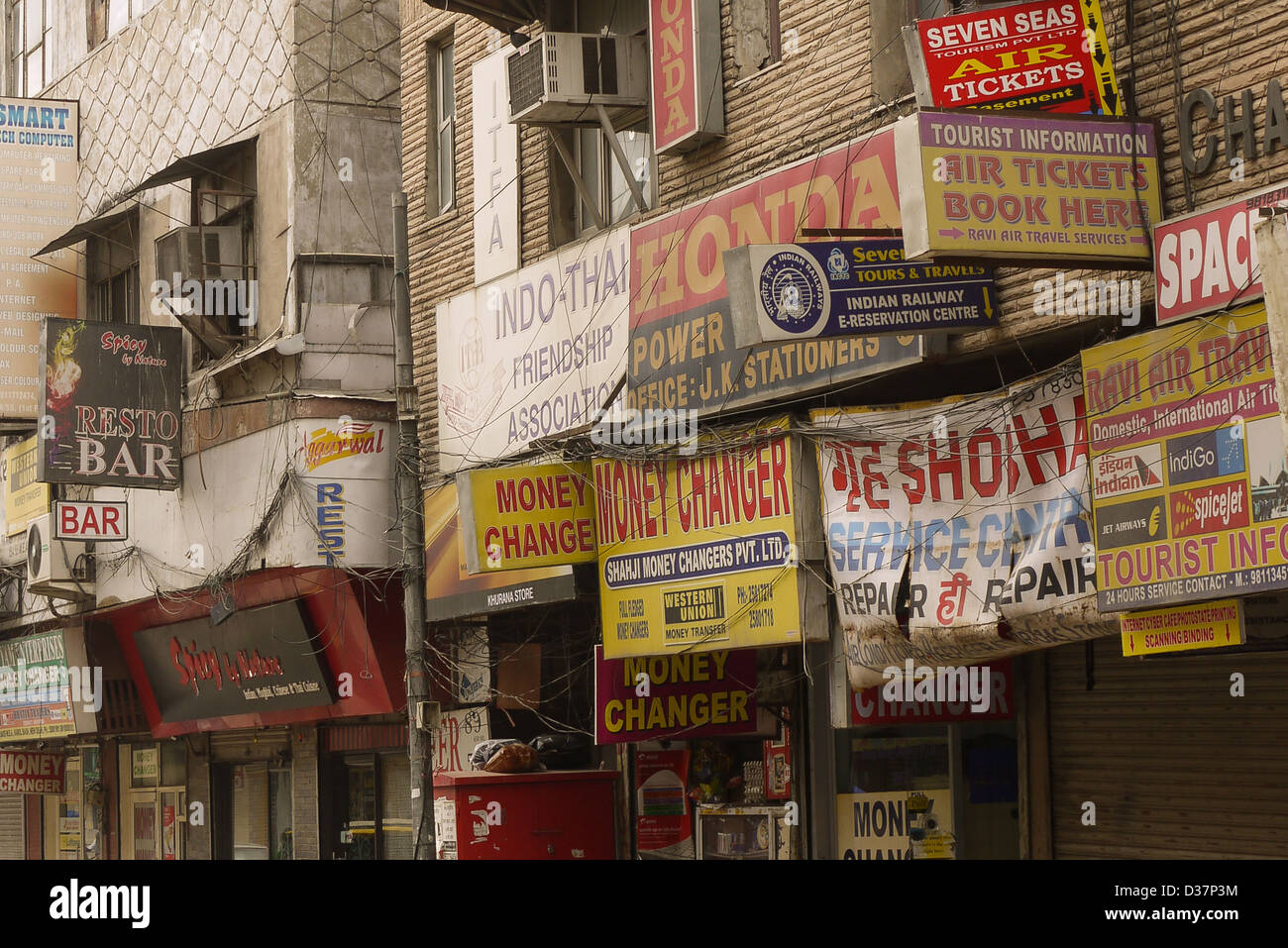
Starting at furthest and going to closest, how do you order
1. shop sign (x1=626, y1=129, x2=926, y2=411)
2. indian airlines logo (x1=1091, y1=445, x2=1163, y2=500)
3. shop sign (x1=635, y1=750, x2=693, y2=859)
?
shop sign (x1=635, y1=750, x2=693, y2=859) < shop sign (x1=626, y1=129, x2=926, y2=411) < indian airlines logo (x1=1091, y1=445, x2=1163, y2=500)

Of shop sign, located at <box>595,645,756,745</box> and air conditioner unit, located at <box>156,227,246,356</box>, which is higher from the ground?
air conditioner unit, located at <box>156,227,246,356</box>

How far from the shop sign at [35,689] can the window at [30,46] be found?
7.86 m

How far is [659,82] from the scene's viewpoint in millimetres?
12328

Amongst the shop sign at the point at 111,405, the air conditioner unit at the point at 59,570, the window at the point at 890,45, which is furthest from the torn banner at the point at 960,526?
the air conditioner unit at the point at 59,570

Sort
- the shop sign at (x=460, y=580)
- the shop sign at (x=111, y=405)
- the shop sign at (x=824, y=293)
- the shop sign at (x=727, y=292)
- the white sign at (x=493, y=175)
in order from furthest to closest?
the shop sign at (x=111, y=405)
the white sign at (x=493, y=175)
the shop sign at (x=460, y=580)
the shop sign at (x=727, y=292)
the shop sign at (x=824, y=293)

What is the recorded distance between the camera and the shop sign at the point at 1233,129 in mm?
7906

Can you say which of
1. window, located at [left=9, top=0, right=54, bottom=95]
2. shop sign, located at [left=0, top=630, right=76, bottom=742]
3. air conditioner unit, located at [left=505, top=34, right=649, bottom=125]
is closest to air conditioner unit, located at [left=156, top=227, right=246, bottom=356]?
shop sign, located at [left=0, top=630, right=76, bottom=742]

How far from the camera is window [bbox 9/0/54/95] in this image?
77.8 feet

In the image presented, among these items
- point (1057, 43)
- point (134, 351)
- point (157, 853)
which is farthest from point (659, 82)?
point (157, 853)

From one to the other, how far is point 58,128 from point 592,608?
11632 mm

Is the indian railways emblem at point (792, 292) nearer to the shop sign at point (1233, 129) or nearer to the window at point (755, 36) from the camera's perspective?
the shop sign at point (1233, 129)

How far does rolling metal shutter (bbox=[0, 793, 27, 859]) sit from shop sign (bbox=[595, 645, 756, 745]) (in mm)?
17279

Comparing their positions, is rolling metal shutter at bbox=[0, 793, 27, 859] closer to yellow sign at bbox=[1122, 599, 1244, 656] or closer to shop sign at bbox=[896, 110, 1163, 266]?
yellow sign at bbox=[1122, 599, 1244, 656]

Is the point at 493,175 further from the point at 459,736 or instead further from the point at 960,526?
the point at 960,526
